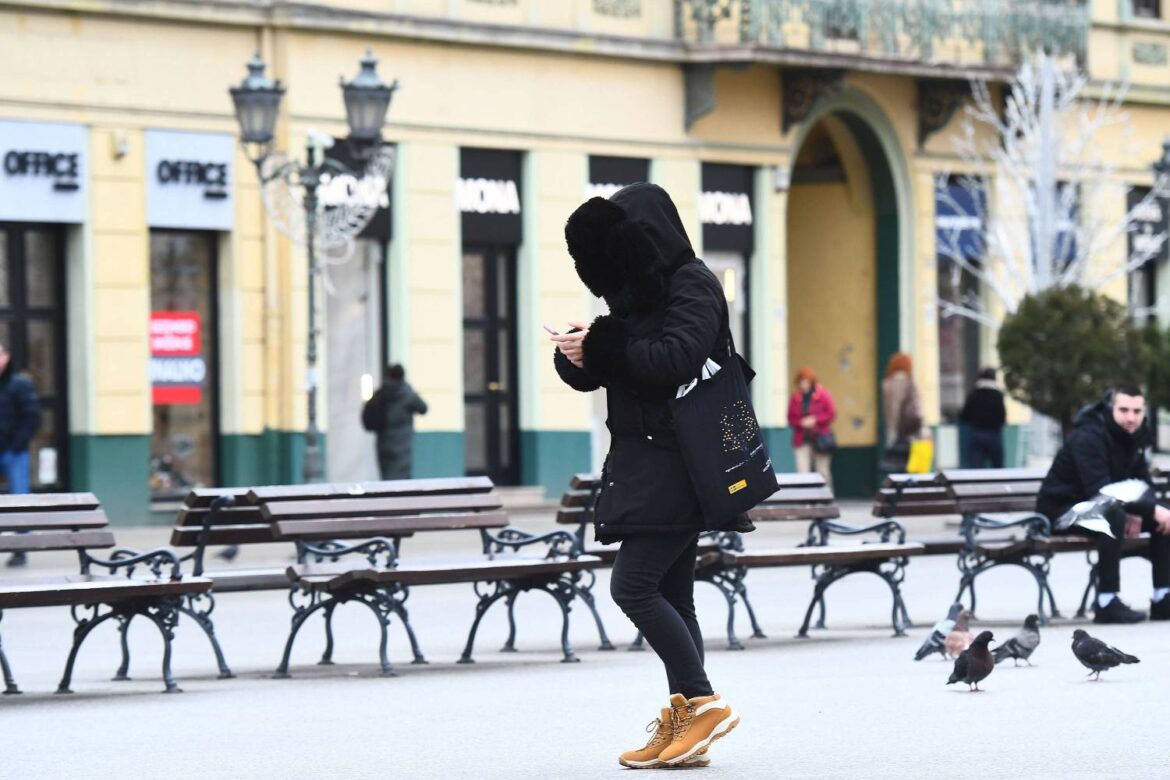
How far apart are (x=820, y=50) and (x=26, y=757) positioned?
24085mm

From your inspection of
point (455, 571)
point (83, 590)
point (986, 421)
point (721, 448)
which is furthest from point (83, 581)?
point (986, 421)

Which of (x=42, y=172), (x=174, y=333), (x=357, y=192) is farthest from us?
(x=357, y=192)

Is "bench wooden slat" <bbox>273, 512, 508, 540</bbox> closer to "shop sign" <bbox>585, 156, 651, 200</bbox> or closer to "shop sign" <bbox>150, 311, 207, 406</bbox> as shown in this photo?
"shop sign" <bbox>150, 311, 207, 406</bbox>

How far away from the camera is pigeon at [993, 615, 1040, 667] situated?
1238 cm

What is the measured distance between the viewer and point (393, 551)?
13.2 metres

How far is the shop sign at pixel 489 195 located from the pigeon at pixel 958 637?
1756cm

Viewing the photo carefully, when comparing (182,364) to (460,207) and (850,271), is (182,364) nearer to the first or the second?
(460,207)

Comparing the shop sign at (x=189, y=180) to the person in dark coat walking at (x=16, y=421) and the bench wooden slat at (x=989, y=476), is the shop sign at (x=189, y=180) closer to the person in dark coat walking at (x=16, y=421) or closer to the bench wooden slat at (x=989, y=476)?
the person in dark coat walking at (x=16, y=421)

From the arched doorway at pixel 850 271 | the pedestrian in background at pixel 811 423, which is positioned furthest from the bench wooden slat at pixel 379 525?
the arched doorway at pixel 850 271

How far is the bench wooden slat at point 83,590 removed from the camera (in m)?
11.6

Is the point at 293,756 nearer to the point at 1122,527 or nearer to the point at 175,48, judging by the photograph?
the point at 1122,527

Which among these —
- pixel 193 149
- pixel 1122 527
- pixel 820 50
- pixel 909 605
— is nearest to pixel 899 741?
pixel 1122 527

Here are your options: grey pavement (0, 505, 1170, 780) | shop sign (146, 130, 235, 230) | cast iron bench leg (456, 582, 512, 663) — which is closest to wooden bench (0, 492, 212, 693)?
grey pavement (0, 505, 1170, 780)

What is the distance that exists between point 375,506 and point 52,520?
191 centimetres
